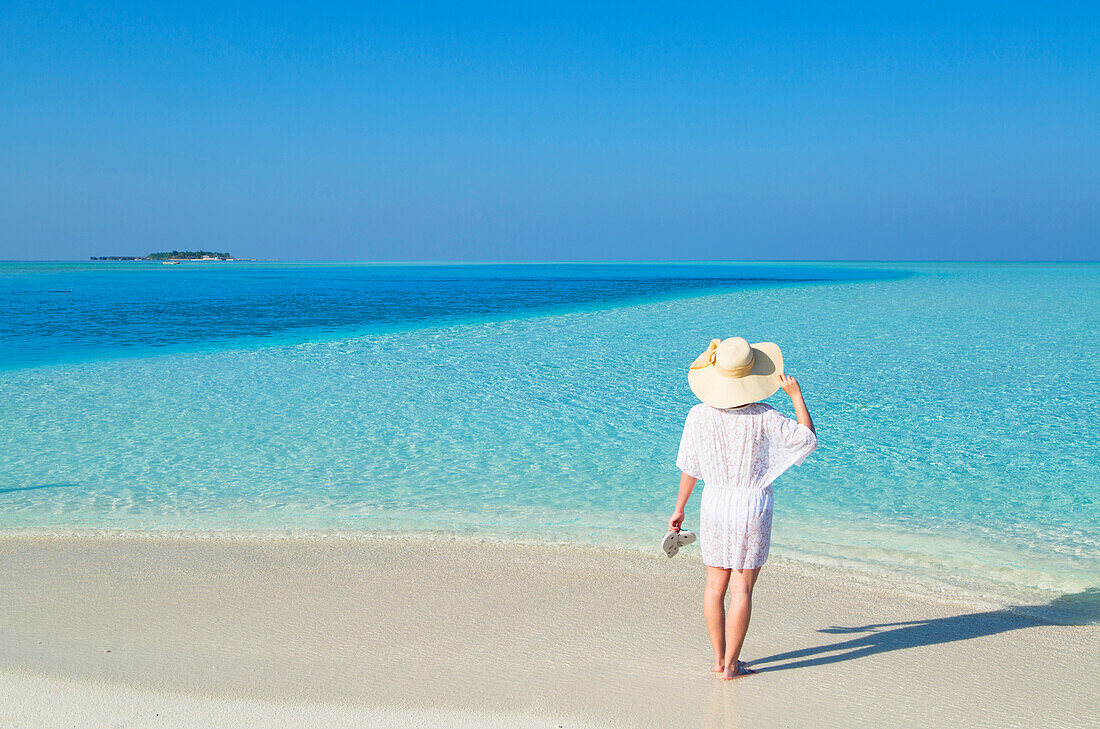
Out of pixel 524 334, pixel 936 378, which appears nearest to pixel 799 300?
pixel 524 334

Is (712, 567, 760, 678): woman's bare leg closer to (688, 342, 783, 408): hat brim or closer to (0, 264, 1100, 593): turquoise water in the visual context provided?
(688, 342, 783, 408): hat brim

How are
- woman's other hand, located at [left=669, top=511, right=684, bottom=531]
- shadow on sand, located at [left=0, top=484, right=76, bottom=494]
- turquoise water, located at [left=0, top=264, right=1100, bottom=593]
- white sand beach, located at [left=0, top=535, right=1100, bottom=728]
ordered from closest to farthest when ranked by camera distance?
white sand beach, located at [left=0, top=535, right=1100, bottom=728], woman's other hand, located at [left=669, top=511, right=684, bottom=531], turquoise water, located at [left=0, top=264, right=1100, bottom=593], shadow on sand, located at [left=0, top=484, right=76, bottom=494]

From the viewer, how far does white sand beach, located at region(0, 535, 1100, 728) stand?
2.75m

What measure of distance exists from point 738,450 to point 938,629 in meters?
1.54

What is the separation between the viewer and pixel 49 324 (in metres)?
19.8

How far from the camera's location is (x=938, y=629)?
3463mm

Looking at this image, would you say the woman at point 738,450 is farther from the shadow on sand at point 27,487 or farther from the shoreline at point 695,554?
the shadow on sand at point 27,487

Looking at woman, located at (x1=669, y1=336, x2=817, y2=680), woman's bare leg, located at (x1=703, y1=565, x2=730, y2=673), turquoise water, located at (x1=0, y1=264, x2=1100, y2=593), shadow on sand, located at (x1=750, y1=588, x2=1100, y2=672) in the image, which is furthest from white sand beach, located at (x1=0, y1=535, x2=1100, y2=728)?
turquoise water, located at (x1=0, y1=264, x2=1100, y2=593)

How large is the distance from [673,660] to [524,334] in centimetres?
1463

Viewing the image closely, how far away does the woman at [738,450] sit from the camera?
8.64ft

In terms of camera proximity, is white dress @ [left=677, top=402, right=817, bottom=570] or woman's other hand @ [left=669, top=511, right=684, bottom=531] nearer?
white dress @ [left=677, top=402, right=817, bottom=570]

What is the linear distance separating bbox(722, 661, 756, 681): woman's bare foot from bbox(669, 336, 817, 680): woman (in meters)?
0.23

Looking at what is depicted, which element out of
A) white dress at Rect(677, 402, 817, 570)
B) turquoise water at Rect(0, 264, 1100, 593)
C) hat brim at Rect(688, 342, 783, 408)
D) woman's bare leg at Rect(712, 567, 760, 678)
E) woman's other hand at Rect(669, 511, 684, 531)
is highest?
hat brim at Rect(688, 342, 783, 408)

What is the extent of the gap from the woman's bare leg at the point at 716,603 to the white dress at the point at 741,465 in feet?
0.23
